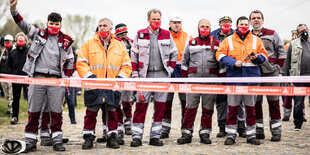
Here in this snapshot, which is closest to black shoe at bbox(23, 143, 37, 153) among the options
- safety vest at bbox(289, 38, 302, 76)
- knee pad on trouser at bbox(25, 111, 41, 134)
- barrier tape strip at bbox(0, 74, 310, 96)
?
knee pad on trouser at bbox(25, 111, 41, 134)

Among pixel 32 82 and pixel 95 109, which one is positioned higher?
pixel 32 82

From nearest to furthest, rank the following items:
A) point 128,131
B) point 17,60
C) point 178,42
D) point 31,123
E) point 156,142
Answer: point 31,123 < point 156,142 < point 128,131 < point 178,42 < point 17,60

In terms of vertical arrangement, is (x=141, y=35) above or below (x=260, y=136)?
above

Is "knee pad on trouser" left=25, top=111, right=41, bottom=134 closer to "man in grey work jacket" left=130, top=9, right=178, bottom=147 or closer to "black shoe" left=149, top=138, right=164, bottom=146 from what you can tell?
"man in grey work jacket" left=130, top=9, right=178, bottom=147

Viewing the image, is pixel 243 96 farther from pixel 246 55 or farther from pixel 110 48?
pixel 110 48

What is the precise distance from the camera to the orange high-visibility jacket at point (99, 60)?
6355 mm

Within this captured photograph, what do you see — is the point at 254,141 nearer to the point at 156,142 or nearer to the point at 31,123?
the point at 156,142

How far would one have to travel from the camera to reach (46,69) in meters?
6.27

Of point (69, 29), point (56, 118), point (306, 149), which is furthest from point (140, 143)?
point (69, 29)

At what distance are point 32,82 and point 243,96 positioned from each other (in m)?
3.84

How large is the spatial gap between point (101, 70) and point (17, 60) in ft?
15.6

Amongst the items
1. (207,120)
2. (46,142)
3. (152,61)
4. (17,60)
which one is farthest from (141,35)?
(17,60)

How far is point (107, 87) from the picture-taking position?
6113 mm

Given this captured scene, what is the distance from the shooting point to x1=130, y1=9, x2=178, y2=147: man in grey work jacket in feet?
22.2
